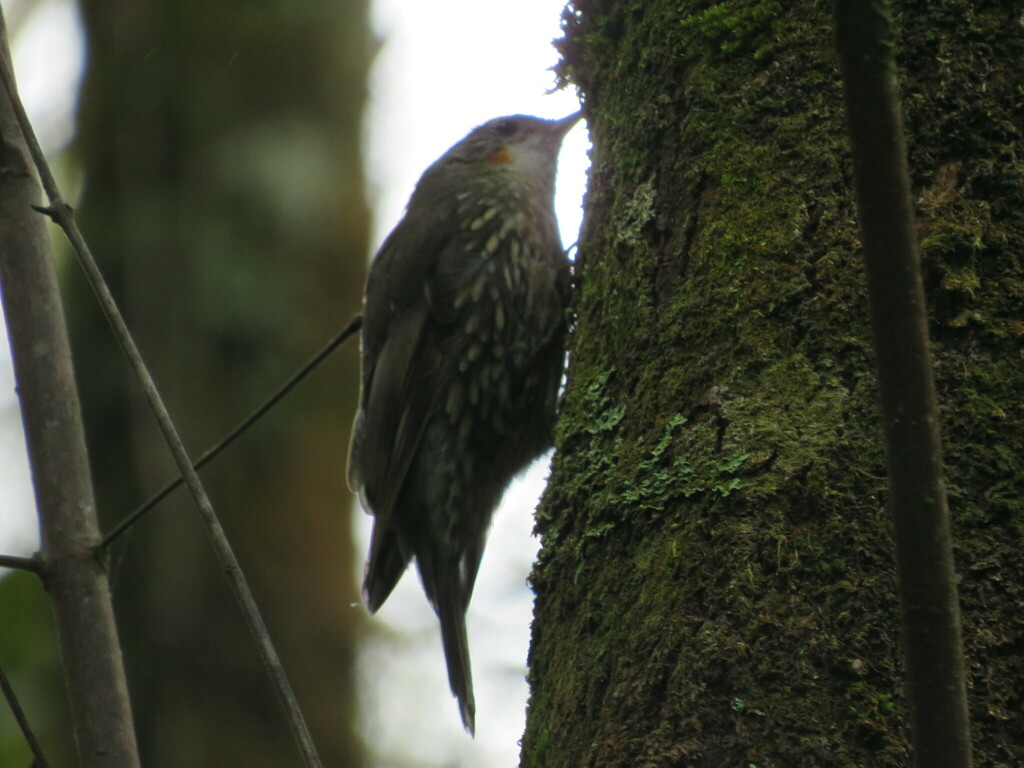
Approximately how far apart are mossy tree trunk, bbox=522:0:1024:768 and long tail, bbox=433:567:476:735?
4.61 feet

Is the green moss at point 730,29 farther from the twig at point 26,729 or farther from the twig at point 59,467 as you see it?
the twig at point 26,729

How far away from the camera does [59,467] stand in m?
1.94

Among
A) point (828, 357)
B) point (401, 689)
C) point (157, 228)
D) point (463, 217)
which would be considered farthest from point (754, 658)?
point (401, 689)

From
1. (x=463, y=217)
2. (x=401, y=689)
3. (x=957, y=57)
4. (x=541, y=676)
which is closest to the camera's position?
(x=957, y=57)

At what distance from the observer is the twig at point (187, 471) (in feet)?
5.24

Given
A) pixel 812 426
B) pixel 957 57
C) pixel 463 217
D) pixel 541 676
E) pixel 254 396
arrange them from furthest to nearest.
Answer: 1. pixel 254 396
2. pixel 463 217
3. pixel 541 676
4. pixel 957 57
5. pixel 812 426

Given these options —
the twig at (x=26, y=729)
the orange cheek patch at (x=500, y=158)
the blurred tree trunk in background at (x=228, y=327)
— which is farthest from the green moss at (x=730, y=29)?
the blurred tree trunk in background at (x=228, y=327)

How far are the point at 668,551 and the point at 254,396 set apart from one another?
3.56m

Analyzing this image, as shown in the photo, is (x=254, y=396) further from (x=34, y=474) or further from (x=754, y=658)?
(x=754, y=658)

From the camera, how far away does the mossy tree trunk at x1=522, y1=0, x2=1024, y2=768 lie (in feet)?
4.81

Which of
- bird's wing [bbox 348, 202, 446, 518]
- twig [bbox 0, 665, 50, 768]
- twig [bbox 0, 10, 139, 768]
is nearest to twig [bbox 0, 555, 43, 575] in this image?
twig [bbox 0, 10, 139, 768]

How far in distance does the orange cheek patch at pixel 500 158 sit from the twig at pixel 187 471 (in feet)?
6.66

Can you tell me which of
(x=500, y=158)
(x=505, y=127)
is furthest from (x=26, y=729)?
(x=505, y=127)

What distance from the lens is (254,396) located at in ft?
16.4
